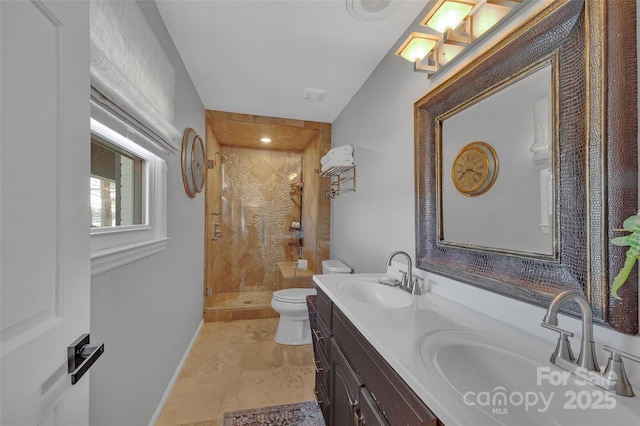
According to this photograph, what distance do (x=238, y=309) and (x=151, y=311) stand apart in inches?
64.1

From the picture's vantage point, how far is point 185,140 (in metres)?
1.96

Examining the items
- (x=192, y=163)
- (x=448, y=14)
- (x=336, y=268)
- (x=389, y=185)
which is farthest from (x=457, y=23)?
(x=192, y=163)

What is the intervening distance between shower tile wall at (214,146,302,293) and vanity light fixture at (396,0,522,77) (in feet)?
9.53

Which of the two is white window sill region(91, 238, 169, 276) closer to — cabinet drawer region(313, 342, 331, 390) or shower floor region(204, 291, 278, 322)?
cabinet drawer region(313, 342, 331, 390)

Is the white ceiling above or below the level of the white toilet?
above

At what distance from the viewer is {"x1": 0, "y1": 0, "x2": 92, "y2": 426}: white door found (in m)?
0.42

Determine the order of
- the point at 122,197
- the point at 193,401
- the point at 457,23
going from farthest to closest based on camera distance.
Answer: the point at 193,401 → the point at 122,197 → the point at 457,23

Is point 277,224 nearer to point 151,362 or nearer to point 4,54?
point 151,362

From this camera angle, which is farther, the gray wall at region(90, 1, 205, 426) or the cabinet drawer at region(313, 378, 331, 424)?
the cabinet drawer at region(313, 378, 331, 424)

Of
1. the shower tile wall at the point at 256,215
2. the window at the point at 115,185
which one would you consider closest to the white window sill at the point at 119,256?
the window at the point at 115,185

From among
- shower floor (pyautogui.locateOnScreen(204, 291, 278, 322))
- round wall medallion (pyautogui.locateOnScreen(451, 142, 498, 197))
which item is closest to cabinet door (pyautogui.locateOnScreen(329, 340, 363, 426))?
round wall medallion (pyautogui.locateOnScreen(451, 142, 498, 197))

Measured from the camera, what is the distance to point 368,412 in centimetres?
85

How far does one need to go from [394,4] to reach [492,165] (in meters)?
1.01

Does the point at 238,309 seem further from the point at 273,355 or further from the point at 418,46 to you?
the point at 418,46
